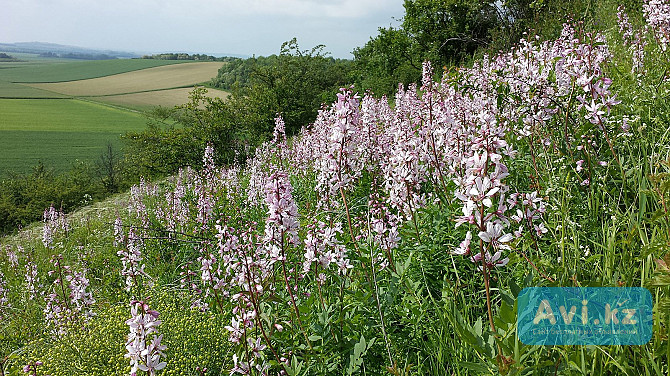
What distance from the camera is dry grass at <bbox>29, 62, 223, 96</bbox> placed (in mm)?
72500

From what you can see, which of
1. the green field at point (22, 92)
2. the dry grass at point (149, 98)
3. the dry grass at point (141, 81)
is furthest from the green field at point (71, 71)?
the dry grass at point (149, 98)

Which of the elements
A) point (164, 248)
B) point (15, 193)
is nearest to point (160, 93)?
point (15, 193)

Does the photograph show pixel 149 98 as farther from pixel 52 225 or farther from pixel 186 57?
pixel 52 225

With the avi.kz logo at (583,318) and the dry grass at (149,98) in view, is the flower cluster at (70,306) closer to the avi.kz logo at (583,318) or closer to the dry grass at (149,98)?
the avi.kz logo at (583,318)

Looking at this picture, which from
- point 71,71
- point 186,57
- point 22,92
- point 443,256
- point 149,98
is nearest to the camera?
point 443,256

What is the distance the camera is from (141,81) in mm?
78438

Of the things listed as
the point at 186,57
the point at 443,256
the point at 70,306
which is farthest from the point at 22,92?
the point at 443,256

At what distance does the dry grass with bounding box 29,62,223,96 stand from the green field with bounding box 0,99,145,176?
8812 mm

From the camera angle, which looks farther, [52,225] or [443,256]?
[52,225]

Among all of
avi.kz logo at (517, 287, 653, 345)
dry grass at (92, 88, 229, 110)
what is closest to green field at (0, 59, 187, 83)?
dry grass at (92, 88, 229, 110)

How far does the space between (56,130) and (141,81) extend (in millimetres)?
31500

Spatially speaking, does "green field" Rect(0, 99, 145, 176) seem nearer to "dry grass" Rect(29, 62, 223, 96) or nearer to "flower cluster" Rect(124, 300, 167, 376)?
"dry grass" Rect(29, 62, 223, 96)

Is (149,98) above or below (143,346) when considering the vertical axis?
below

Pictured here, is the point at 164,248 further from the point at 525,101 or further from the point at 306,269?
the point at 525,101
